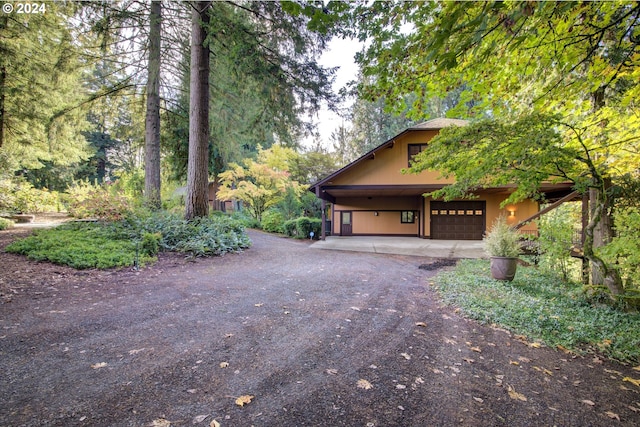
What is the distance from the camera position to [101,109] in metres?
11.2

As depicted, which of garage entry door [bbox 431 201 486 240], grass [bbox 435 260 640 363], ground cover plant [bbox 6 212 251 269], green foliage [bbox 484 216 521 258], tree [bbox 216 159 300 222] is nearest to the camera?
grass [bbox 435 260 640 363]

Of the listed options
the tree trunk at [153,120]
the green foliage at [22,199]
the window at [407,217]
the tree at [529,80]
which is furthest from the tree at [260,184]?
the tree at [529,80]

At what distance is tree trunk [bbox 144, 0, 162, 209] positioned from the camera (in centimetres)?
995

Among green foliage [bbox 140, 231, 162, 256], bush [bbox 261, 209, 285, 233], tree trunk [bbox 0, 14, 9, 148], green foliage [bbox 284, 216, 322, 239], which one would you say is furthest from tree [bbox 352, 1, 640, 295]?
bush [bbox 261, 209, 285, 233]

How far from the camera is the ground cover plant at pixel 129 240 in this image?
602 centimetres

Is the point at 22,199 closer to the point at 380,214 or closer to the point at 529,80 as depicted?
the point at 380,214

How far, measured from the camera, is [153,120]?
35.3ft

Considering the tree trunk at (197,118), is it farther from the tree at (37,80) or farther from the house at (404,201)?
the house at (404,201)

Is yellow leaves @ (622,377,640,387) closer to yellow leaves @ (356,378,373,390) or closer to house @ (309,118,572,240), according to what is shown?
yellow leaves @ (356,378,373,390)

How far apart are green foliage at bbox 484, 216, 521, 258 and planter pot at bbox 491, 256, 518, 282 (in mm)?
140

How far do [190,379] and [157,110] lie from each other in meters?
11.3

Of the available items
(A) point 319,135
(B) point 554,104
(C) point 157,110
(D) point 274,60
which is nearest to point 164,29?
(C) point 157,110

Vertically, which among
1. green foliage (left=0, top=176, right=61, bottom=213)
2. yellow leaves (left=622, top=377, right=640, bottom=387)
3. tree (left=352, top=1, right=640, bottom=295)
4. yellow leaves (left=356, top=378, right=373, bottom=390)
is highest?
tree (left=352, top=1, right=640, bottom=295)

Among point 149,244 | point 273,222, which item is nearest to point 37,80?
point 149,244
